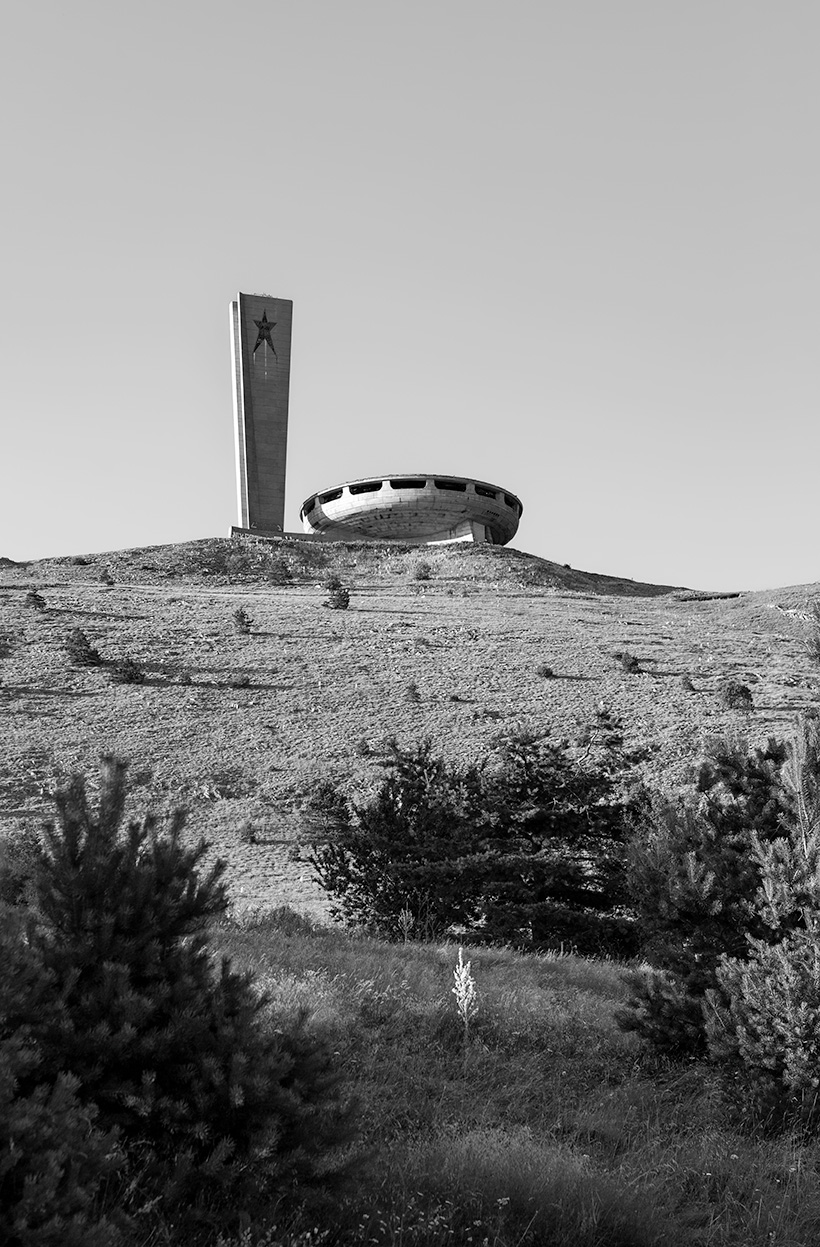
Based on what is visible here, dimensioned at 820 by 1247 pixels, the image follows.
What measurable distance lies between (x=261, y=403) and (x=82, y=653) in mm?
29751

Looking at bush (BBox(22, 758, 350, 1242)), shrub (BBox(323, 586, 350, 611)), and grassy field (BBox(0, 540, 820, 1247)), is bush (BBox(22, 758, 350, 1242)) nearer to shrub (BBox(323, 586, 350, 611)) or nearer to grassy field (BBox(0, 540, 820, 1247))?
grassy field (BBox(0, 540, 820, 1247))

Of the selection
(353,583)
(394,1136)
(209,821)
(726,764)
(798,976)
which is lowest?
(209,821)

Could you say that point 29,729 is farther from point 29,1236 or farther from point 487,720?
point 29,1236

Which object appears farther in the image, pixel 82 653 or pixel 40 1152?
pixel 82 653

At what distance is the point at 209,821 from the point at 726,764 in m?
12.6

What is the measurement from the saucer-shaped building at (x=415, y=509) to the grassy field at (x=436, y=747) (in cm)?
500

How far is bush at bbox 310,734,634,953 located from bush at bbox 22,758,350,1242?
23.9 feet

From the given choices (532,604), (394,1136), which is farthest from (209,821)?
(532,604)

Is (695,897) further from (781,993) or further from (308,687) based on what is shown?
(308,687)

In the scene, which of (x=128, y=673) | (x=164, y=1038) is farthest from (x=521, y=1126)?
(x=128, y=673)

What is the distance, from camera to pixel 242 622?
106ft

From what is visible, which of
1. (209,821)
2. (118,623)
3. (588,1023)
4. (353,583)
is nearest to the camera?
(588,1023)

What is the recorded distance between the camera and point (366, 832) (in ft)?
41.5

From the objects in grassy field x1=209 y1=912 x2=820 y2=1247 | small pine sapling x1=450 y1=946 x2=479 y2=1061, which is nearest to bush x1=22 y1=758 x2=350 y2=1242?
grassy field x1=209 y1=912 x2=820 y2=1247
